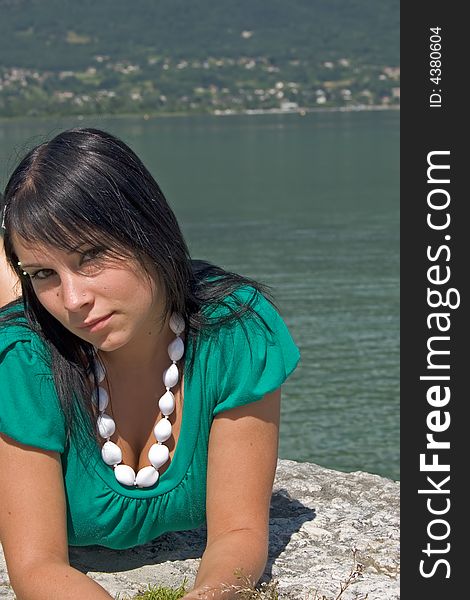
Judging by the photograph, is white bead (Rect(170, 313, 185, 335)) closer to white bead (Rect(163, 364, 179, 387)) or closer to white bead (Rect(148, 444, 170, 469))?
white bead (Rect(163, 364, 179, 387))

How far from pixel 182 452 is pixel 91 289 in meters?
0.58

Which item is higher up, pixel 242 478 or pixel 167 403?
pixel 167 403

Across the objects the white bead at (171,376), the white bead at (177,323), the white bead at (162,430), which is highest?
the white bead at (177,323)

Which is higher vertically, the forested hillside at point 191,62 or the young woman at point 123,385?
the forested hillside at point 191,62

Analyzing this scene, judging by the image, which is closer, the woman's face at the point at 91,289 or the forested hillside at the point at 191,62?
the woman's face at the point at 91,289

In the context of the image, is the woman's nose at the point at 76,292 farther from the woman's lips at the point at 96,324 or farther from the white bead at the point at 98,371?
the white bead at the point at 98,371

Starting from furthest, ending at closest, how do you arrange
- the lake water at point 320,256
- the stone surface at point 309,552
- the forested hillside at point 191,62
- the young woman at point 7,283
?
the forested hillside at point 191,62 < the lake water at point 320,256 < the young woman at point 7,283 < the stone surface at point 309,552

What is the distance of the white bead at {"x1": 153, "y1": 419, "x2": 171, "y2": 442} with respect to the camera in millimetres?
3158

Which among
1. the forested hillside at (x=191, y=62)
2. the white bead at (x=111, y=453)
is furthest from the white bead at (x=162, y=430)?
the forested hillside at (x=191, y=62)

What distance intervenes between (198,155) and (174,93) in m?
66.6

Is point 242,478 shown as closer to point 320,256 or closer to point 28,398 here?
point 28,398

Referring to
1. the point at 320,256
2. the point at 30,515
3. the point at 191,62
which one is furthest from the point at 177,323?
the point at 191,62

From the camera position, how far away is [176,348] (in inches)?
125

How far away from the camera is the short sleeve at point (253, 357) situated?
3.13 metres
